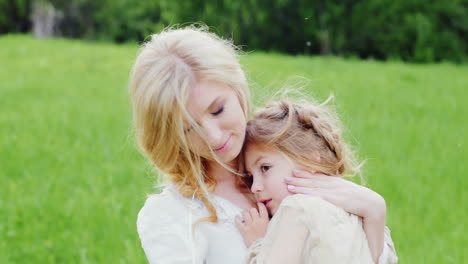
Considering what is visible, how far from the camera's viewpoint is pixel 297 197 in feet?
6.50

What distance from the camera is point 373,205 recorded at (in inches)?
83.7

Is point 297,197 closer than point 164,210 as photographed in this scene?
Yes

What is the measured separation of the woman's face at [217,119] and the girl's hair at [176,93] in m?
0.02

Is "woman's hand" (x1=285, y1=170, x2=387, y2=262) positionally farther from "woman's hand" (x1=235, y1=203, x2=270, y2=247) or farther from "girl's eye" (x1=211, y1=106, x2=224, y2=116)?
"girl's eye" (x1=211, y1=106, x2=224, y2=116)

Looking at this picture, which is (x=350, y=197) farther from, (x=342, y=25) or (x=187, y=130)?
(x=342, y=25)

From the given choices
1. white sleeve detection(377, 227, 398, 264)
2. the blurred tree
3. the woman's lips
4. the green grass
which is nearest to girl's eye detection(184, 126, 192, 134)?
the woman's lips

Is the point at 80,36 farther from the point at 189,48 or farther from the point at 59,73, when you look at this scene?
the point at 189,48

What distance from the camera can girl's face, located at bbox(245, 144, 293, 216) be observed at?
2170 mm

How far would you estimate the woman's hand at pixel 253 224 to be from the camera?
2121 mm

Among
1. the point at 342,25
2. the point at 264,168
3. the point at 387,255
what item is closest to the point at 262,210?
the point at 264,168

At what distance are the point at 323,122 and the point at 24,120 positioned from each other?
477 centimetres

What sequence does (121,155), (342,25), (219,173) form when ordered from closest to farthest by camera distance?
(219,173) < (121,155) < (342,25)

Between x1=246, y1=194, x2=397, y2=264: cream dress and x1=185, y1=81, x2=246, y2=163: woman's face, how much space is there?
0.94ft

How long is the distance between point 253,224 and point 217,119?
349mm
